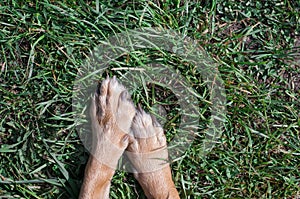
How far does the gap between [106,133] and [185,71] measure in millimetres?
578

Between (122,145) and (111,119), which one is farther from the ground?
(111,119)

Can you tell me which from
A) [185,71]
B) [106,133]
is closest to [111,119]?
[106,133]

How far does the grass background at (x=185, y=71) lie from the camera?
3.21 m

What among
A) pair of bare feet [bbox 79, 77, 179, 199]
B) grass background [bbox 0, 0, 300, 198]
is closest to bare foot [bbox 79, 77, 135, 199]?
pair of bare feet [bbox 79, 77, 179, 199]

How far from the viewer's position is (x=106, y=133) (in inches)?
118

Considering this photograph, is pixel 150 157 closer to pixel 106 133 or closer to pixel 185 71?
pixel 106 133

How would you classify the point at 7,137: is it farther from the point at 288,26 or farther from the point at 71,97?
the point at 288,26

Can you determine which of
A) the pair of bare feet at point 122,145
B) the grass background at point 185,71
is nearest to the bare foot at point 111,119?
the pair of bare feet at point 122,145

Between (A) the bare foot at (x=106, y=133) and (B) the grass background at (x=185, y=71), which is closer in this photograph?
(A) the bare foot at (x=106, y=133)

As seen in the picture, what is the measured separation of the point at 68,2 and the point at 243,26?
977 millimetres

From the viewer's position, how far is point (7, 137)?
3240 millimetres

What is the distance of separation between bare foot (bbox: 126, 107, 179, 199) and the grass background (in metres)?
0.12

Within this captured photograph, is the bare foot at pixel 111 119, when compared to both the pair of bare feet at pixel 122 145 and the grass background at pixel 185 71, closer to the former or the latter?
the pair of bare feet at pixel 122 145

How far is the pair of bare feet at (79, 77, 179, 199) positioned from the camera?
2.98 meters
